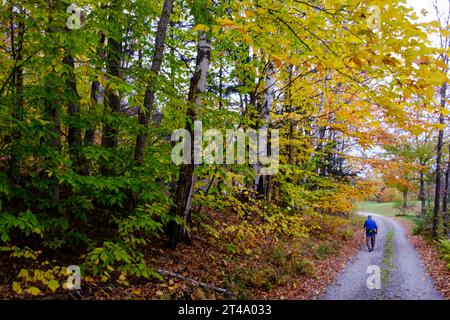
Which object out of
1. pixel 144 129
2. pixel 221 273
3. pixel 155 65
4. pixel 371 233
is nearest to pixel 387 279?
pixel 221 273

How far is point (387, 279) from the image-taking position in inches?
417

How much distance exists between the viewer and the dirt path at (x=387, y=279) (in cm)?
868

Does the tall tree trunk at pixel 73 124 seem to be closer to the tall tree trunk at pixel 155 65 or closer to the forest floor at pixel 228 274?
the tall tree trunk at pixel 155 65

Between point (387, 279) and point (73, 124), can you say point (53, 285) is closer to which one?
point (73, 124)

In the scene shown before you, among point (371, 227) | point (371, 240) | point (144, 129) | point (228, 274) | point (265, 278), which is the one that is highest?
point (144, 129)

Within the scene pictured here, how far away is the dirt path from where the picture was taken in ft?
28.5

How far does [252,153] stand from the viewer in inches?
387

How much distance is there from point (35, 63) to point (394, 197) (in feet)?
224

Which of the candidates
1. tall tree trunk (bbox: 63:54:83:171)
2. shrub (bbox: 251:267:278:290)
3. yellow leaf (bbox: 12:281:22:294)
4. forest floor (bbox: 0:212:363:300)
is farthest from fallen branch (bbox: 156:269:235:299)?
tall tree trunk (bbox: 63:54:83:171)

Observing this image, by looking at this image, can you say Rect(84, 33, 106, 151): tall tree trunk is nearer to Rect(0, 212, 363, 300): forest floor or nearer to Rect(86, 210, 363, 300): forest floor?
Rect(0, 212, 363, 300): forest floor
